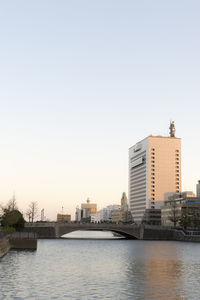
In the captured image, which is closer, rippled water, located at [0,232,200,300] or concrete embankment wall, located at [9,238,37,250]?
rippled water, located at [0,232,200,300]

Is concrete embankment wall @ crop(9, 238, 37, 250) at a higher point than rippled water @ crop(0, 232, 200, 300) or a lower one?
higher

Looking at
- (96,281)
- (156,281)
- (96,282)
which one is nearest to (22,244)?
(96,281)

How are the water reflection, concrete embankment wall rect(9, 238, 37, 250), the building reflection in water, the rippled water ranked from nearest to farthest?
the water reflection → the rippled water → the building reflection in water → concrete embankment wall rect(9, 238, 37, 250)

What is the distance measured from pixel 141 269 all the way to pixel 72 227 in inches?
5015

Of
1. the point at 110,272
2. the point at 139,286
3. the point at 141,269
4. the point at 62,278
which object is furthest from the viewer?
the point at 141,269

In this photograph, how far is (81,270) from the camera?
232 ft

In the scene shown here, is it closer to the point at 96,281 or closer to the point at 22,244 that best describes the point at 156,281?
the point at 96,281

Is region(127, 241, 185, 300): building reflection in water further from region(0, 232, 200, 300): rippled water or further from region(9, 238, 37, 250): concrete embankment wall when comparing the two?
region(9, 238, 37, 250): concrete embankment wall

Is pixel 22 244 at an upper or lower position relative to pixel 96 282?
upper

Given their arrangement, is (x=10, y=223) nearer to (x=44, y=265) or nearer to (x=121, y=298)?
(x=44, y=265)

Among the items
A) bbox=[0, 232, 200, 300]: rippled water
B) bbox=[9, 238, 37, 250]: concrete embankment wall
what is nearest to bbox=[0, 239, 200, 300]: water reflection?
bbox=[0, 232, 200, 300]: rippled water

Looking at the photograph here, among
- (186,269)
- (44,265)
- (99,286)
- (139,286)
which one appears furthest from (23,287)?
(186,269)

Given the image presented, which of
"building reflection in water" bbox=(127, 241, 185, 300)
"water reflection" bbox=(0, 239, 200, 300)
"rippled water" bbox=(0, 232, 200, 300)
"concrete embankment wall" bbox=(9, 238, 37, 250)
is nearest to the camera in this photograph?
"water reflection" bbox=(0, 239, 200, 300)

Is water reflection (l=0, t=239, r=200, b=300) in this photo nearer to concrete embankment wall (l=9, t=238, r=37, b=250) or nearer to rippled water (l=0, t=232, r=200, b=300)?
rippled water (l=0, t=232, r=200, b=300)
